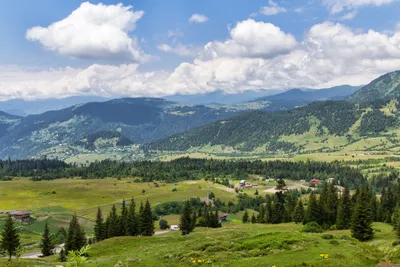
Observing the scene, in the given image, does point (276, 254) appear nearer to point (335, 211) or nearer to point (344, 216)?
point (344, 216)

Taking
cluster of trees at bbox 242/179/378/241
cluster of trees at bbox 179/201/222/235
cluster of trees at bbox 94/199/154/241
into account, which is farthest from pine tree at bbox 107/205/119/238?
cluster of trees at bbox 242/179/378/241

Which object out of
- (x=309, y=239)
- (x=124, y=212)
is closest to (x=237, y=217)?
(x=124, y=212)

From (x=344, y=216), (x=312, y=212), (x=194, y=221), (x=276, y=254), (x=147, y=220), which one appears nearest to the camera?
(x=276, y=254)

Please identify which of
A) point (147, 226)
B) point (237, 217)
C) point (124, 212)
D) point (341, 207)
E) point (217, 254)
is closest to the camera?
point (217, 254)

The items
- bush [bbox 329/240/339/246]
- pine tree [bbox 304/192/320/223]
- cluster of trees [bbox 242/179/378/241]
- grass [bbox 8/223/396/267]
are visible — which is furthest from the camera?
pine tree [bbox 304/192/320/223]

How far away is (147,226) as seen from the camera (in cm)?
11169

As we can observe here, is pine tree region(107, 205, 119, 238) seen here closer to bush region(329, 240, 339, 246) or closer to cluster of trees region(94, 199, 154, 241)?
cluster of trees region(94, 199, 154, 241)

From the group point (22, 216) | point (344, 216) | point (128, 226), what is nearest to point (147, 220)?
point (128, 226)

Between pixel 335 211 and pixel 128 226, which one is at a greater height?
pixel 335 211

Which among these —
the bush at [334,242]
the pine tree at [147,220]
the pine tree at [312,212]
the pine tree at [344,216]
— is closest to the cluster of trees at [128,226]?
the pine tree at [147,220]

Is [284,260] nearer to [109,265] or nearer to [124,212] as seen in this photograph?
[109,265]

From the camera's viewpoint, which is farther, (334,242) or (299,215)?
(299,215)

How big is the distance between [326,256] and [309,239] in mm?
12145

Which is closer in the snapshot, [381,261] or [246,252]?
[381,261]
